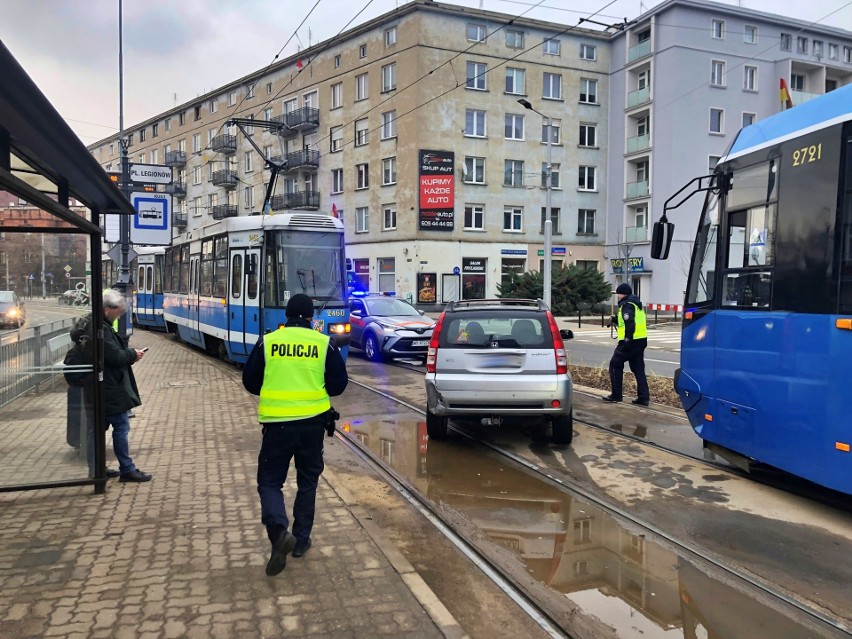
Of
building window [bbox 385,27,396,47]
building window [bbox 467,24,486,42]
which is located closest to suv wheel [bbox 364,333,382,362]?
building window [bbox 385,27,396,47]

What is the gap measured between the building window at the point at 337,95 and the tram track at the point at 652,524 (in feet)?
133

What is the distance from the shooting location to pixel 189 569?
13.9 ft

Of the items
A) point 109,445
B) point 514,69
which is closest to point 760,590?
point 109,445

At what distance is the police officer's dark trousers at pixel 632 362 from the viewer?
10453mm

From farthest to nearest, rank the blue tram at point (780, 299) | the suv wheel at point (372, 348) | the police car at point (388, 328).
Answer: the suv wheel at point (372, 348)
the police car at point (388, 328)
the blue tram at point (780, 299)

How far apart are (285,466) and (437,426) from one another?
388 cm

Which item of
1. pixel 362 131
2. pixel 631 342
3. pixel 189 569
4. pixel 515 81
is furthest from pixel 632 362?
pixel 362 131

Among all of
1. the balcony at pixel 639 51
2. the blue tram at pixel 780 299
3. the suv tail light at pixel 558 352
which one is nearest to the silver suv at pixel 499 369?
the suv tail light at pixel 558 352

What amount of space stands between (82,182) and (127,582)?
9.74 feet

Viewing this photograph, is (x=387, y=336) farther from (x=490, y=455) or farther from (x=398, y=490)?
(x=398, y=490)

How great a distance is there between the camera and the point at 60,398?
19.2ft

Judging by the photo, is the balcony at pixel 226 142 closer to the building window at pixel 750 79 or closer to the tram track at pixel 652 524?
the building window at pixel 750 79

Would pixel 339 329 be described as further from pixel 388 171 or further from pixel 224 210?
pixel 224 210

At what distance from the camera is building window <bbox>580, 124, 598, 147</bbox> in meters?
45.6
